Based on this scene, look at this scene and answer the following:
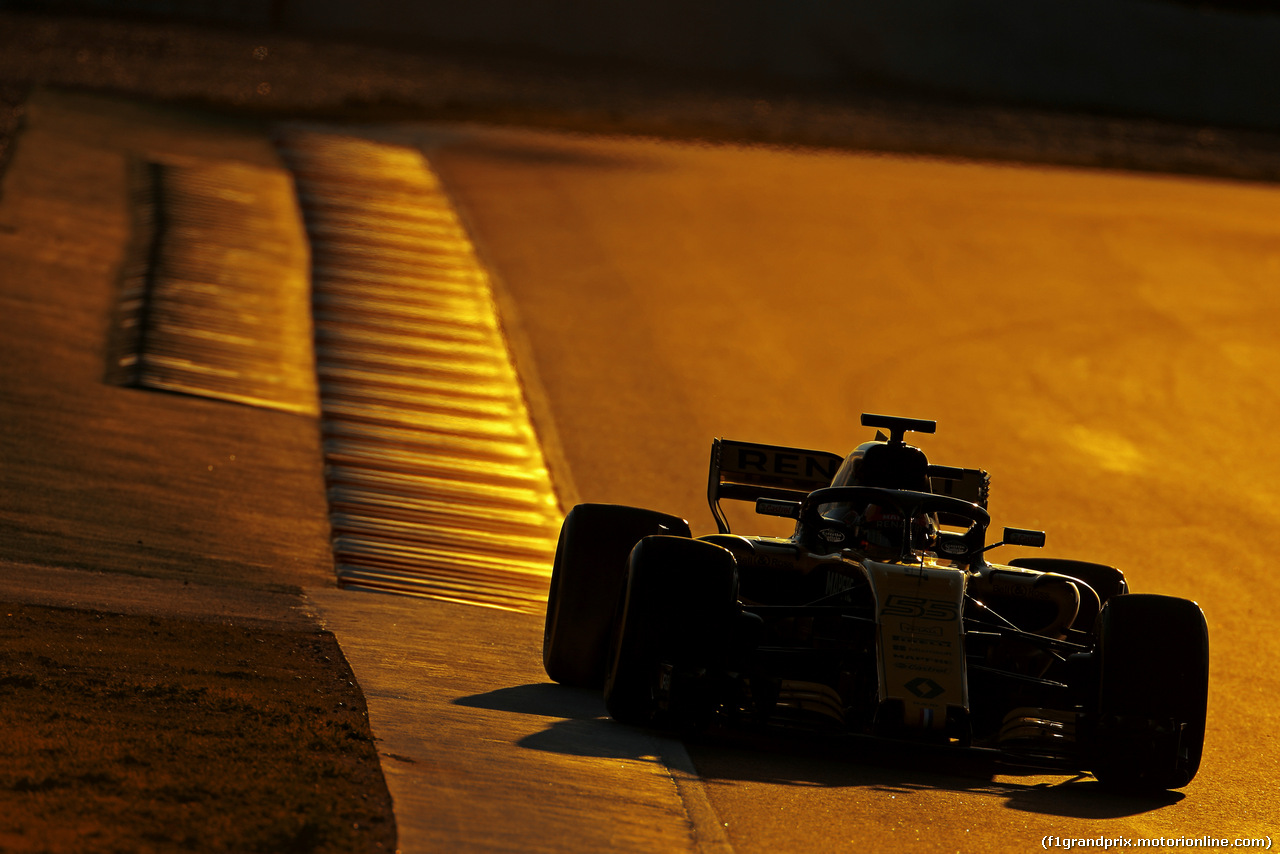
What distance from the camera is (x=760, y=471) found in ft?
37.0

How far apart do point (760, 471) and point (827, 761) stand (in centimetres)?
304

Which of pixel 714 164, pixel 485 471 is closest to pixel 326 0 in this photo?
pixel 714 164

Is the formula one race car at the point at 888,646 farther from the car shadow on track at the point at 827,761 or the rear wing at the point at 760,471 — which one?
the rear wing at the point at 760,471

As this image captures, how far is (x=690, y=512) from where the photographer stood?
666 inches

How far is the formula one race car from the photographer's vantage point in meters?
8.27

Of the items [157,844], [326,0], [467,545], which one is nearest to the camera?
[157,844]

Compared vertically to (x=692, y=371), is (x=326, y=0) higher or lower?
higher

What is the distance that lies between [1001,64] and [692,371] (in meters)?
25.5

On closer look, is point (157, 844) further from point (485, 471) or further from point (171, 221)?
point (171, 221)

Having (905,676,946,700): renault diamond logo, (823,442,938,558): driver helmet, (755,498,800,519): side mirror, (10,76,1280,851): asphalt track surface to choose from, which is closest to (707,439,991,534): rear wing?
(823,442,938,558): driver helmet

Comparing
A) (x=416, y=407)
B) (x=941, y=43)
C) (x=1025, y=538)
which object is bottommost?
(x=1025, y=538)

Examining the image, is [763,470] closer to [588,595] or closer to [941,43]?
[588,595]

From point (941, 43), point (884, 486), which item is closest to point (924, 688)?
point (884, 486)

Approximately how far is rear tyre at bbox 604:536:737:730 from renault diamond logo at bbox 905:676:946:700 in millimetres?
879
